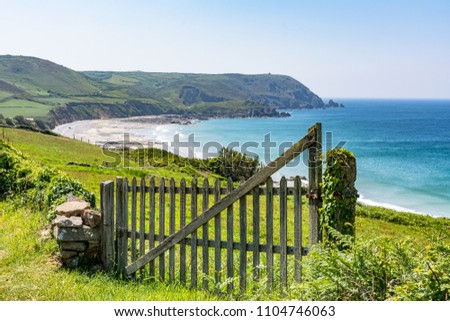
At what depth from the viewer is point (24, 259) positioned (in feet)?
28.4

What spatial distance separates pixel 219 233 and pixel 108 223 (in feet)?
7.66

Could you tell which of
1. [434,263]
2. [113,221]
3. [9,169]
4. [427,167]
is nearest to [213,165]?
[9,169]

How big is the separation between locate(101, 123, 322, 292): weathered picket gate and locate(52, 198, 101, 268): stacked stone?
0.75ft

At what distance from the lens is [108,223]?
868 centimetres

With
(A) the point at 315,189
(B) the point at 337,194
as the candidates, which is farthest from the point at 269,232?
(B) the point at 337,194

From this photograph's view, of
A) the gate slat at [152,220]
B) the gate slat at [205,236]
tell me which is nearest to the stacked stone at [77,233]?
the gate slat at [152,220]

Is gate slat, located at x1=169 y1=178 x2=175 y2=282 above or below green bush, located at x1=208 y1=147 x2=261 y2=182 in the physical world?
above

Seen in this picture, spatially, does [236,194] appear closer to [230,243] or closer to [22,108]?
[230,243]

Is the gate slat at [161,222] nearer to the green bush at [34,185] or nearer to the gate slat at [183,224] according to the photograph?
the gate slat at [183,224]

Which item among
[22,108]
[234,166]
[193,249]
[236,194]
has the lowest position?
Answer: [234,166]

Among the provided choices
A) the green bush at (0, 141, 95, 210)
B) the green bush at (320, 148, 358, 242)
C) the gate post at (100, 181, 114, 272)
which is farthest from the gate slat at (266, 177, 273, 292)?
the green bush at (0, 141, 95, 210)

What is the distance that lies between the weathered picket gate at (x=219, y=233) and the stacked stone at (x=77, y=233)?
0.23m

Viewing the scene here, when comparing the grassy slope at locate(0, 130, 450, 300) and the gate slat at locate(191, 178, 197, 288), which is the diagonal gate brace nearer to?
the gate slat at locate(191, 178, 197, 288)

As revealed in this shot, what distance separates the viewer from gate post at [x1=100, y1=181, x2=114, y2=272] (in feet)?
28.4
